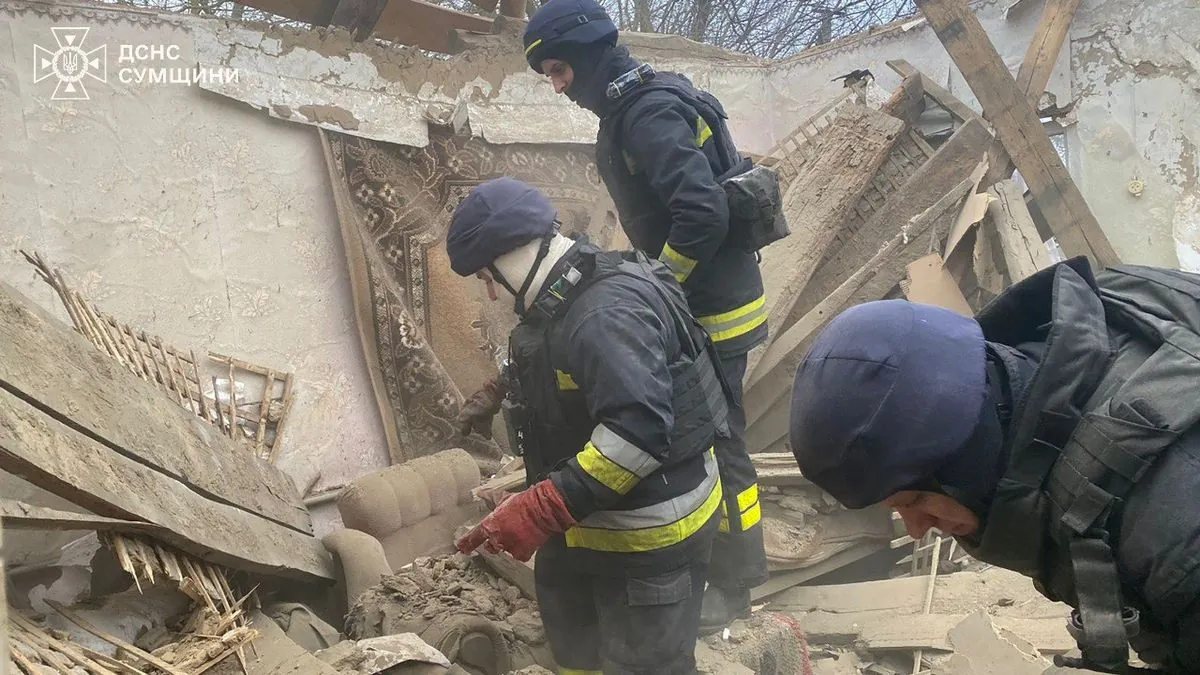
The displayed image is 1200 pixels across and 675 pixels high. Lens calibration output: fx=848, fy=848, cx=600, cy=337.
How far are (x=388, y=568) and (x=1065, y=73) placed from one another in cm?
587

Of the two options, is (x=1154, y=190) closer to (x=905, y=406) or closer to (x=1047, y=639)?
(x=1047, y=639)

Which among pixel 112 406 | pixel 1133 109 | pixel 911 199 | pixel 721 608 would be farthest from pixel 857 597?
pixel 1133 109

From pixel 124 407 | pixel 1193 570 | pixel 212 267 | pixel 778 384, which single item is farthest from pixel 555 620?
pixel 212 267

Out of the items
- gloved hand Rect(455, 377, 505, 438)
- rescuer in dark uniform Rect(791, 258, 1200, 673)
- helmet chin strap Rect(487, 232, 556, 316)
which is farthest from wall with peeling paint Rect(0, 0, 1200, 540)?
rescuer in dark uniform Rect(791, 258, 1200, 673)

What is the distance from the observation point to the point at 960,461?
1333mm

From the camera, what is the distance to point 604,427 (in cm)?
231

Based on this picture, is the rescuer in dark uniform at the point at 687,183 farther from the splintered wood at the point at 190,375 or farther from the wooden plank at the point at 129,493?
the splintered wood at the point at 190,375

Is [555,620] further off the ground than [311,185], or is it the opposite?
[311,185]

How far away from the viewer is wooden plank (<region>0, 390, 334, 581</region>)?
81.2 inches

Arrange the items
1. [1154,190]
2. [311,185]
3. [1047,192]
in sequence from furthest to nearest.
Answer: [1154,190] < [1047,192] < [311,185]

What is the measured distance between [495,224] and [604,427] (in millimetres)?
665

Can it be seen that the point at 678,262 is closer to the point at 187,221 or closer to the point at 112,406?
the point at 112,406

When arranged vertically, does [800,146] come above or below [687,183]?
above

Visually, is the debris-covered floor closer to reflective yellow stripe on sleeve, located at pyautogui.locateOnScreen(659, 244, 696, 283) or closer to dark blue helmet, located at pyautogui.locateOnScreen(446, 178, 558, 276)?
dark blue helmet, located at pyautogui.locateOnScreen(446, 178, 558, 276)
